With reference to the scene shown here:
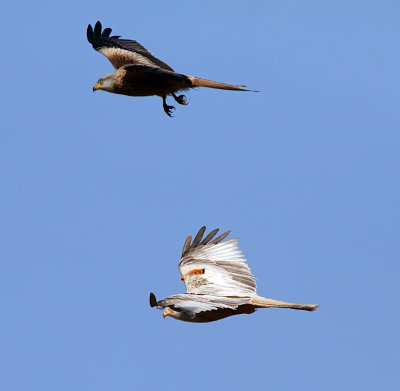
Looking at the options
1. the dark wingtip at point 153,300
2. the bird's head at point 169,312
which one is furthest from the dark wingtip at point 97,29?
the dark wingtip at point 153,300

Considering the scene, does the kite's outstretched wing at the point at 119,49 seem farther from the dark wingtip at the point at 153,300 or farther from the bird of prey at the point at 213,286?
the dark wingtip at the point at 153,300

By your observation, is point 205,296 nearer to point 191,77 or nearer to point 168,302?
point 168,302

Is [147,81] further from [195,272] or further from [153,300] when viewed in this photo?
[153,300]

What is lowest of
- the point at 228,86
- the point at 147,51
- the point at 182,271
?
the point at 182,271

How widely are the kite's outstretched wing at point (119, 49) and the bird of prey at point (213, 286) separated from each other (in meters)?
3.58

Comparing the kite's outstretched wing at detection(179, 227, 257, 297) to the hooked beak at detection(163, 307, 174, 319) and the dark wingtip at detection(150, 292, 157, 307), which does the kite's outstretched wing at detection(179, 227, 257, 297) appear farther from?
the dark wingtip at detection(150, 292, 157, 307)

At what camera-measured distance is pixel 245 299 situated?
54.6 feet

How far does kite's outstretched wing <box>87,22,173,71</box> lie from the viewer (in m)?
21.0

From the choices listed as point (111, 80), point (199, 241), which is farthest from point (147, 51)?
point (199, 241)

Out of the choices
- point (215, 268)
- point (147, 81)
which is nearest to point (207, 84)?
point (147, 81)

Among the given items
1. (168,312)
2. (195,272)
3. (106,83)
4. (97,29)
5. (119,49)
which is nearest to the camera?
(168,312)

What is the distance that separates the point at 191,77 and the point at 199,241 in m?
3.09

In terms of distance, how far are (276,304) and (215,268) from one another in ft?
7.78

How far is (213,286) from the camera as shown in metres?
17.7
